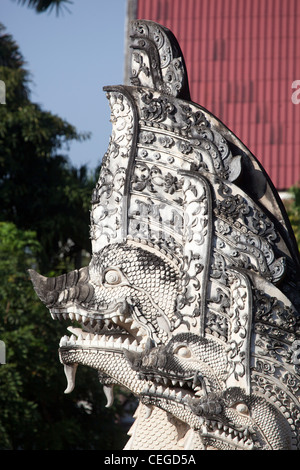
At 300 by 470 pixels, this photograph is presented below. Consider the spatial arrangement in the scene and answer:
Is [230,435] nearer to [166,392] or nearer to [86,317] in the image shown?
[166,392]

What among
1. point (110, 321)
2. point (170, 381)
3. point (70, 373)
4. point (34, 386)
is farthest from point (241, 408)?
point (34, 386)

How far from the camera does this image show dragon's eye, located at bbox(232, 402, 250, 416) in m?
3.33

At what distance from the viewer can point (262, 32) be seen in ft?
41.0

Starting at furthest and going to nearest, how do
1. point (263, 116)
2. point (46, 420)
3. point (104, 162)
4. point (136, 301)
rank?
point (263, 116) < point (46, 420) < point (104, 162) < point (136, 301)

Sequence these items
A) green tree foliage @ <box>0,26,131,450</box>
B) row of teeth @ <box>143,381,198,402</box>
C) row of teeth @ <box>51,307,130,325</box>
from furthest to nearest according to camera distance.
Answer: green tree foliage @ <box>0,26,131,450</box>, row of teeth @ <box>51,307,130,325</box>, row of teeth @ <box>143,381,198,402</box>

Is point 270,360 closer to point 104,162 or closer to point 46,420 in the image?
point 104,162

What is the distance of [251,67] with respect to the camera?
12.4 m

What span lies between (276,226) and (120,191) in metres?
0.77

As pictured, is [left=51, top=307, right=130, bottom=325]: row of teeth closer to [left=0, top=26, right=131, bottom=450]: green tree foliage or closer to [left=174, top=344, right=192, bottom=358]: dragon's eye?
[left=174, top=344, right=192, bottom=358]: dragon's eye

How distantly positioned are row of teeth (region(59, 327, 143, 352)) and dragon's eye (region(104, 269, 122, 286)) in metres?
0.29

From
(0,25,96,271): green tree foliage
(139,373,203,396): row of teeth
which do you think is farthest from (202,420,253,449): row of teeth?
(0,25,96,271): green tree foliage

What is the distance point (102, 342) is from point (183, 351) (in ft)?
1.53
